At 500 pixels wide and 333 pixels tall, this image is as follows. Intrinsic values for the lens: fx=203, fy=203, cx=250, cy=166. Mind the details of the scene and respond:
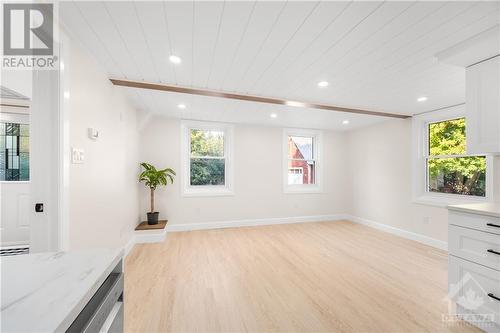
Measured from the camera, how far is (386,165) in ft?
14.2

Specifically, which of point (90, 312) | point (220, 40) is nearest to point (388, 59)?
point (220, 40)

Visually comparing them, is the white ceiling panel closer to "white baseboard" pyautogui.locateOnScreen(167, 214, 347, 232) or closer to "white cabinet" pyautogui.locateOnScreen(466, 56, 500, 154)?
"white cabinet" pyautogui.locateOnScreen(466, 56, 500, 154)

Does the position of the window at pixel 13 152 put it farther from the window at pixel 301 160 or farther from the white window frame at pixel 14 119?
the window at pixel 301 160

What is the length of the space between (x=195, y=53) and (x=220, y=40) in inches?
12.5

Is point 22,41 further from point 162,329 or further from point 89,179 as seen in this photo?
point 162,329

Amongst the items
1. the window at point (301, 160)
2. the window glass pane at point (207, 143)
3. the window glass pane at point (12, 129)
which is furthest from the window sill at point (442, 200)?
the window glass pane at point (12, 129)

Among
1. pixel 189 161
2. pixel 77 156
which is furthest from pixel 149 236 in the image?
pixel 77 156

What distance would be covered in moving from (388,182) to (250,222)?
3.07 meters

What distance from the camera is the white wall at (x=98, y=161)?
172cm

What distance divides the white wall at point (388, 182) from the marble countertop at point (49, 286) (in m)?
4.52

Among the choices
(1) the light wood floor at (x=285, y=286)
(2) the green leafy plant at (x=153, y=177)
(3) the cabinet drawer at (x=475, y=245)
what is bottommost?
(1) the light wood floor at (x=285, y=286)

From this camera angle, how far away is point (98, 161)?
7.06 feet

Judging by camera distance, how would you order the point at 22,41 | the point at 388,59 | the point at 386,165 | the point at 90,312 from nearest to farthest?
the point at 90,312 → the point at 22,41 → the point at 388,59 → the point at 386,165

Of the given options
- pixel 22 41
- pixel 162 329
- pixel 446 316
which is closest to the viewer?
pixel 22 41
